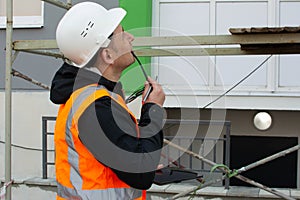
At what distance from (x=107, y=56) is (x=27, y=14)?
5167 millimetres

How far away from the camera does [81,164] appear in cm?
252

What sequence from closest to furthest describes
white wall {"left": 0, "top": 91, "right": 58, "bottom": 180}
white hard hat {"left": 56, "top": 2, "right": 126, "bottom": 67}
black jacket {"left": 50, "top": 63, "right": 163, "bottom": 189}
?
1. black jacket {"left": 50, "top": 63, "right": 163, "bottom": 189}
2. white hard hat {"left": 56, "top": 2, "right": 126, "bottom": 67}
3. white wall {"left": 0, "top": 91, "right": 58, "bottom": 180}

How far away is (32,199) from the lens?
672 centimetres

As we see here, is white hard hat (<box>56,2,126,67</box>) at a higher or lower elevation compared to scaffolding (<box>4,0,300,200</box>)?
lower

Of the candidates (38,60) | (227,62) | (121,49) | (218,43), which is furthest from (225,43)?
(38,60)

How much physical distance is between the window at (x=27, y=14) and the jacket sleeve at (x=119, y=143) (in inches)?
203

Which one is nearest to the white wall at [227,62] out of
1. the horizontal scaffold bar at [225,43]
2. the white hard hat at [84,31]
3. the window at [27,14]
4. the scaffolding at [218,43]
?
the window at [27,14]

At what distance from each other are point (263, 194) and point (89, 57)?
3912mm

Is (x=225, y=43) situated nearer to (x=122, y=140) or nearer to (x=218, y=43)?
(x=218, y=43)

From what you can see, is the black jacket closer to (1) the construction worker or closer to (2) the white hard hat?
(1) the construction worker

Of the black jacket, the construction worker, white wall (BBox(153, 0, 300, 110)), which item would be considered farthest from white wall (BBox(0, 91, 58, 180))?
the black jacket

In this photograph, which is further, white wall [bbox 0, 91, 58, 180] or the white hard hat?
white wall [bbox 0, 91, 58, 180]

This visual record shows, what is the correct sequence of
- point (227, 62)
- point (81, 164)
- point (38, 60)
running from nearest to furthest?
point (81, 164) → point (227, 62) → point (38, 60)

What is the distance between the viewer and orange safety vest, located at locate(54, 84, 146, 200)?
8.22ft
